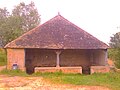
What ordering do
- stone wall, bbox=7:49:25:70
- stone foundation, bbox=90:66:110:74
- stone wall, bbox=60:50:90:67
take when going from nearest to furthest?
stone wall, bbox=7:49:25:70, stone foundation, bbox=90:66:110:74, stone wall, bbox=60:50:90:67

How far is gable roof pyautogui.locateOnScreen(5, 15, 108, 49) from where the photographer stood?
2414 cm

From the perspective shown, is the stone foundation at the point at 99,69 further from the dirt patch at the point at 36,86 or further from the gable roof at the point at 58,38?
the dirt patch at the point at 36,86

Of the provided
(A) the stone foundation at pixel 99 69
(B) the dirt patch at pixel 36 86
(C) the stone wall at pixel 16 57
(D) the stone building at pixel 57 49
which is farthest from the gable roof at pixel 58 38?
(B) the dirt patch at pixel 36 86

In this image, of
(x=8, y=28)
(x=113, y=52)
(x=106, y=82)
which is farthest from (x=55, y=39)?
(x=8, y=28)

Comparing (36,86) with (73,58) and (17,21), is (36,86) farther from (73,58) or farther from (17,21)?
(17,21)

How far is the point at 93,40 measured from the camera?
25469 mm

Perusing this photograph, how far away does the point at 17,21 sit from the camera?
38.4m

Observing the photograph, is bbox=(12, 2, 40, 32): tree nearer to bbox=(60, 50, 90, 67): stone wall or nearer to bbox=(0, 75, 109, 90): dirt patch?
bbox=(60, 50, 90, 67): stone wall

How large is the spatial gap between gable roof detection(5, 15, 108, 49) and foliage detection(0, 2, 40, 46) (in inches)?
473

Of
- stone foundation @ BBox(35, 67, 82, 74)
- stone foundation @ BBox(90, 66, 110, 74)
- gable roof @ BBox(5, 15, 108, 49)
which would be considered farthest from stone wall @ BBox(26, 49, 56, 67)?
stone foundation @ BBox(90, 66, 110, 74)

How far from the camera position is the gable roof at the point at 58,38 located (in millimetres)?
24141

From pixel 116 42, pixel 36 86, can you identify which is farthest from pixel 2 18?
pixel 36 86

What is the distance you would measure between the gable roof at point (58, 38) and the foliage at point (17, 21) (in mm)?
12007

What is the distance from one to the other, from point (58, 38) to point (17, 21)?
14.5 m
